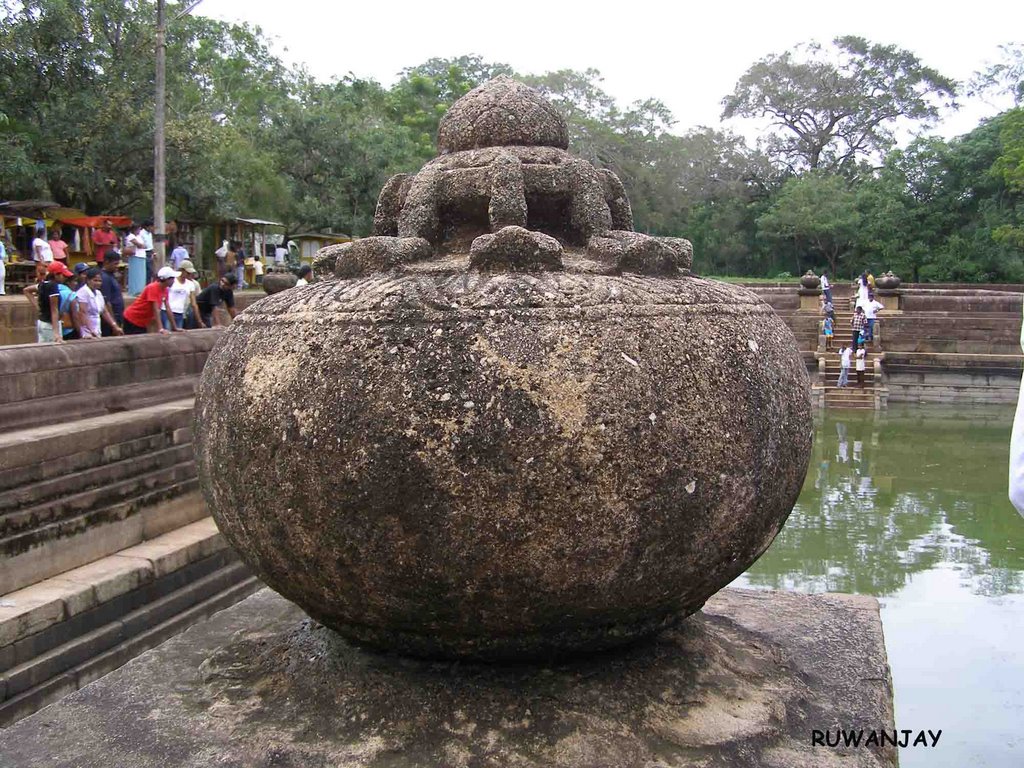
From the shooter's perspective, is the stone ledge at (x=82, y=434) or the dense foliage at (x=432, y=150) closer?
the stone ledge at (x=82, y=434)

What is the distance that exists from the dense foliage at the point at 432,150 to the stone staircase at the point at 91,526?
1006cm

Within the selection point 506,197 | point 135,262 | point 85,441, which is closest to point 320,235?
point 135,262

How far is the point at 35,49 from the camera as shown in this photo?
50.2 feet

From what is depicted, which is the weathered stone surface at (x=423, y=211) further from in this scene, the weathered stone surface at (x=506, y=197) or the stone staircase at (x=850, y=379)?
the stone staircase at (x=850, y=379)

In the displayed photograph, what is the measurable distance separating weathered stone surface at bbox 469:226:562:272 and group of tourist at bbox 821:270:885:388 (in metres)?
14.3

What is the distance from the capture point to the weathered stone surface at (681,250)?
2.71 m

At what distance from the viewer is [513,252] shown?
2480mm

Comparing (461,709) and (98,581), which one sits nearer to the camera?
(461,709)

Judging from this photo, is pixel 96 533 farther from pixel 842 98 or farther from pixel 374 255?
pixel 842 98

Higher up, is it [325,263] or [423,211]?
[423,211]

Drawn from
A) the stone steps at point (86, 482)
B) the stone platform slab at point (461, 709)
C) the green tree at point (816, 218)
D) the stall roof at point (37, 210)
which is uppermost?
the green tree at point (816, 218)

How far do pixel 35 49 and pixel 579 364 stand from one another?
1618cm

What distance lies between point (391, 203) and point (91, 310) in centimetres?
497

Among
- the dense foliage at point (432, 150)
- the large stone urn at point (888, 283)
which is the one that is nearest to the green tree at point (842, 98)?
the dense foliage at point (432, 150)
